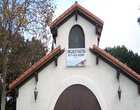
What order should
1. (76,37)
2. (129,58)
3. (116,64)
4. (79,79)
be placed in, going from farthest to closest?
(129,58)
(76,37)
(79,79)
(116,64)

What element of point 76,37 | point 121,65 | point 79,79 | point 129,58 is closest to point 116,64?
point 121,65

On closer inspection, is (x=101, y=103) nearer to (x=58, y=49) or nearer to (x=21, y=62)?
(x=58, y=49)

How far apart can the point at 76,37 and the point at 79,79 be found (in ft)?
7.83

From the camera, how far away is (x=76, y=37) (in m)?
9.68

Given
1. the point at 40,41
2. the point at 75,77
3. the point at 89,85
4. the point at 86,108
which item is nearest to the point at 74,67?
the point at 75,77

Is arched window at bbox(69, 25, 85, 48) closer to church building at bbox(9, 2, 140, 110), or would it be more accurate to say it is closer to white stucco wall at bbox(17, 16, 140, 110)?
church building at bbox(9, 2, 140, 110)

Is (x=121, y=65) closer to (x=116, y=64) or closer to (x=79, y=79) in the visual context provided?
(x=116, y=64)

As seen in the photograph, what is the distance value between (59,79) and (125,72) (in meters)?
3.37

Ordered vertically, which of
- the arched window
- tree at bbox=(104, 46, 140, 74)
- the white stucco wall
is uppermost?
tree at bbox=(104, 46, 140, 74)

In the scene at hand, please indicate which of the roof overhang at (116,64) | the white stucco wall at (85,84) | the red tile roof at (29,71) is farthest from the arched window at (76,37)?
the red tile roof at (29,71)

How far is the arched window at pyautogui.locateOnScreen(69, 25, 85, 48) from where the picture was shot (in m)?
9.59

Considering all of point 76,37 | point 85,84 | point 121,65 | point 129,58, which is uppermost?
point 129,58

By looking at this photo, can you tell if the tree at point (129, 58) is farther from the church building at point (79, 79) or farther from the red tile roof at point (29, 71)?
the red tile roof at point (29, 71)

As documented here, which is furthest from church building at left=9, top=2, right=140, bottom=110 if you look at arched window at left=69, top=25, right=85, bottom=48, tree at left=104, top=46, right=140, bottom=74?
tree at left=104, top=46, right=140, bottom=74
